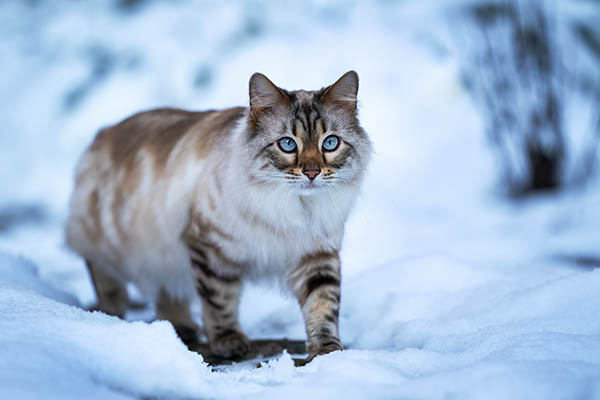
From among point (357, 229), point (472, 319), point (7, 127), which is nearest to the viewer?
point (472, 319)

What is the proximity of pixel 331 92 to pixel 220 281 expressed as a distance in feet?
2.63

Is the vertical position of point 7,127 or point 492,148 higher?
point 7,127

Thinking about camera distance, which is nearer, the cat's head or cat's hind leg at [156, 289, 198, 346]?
the cat's head

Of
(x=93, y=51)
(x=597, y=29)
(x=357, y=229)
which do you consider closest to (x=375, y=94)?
(x=357, y=229)

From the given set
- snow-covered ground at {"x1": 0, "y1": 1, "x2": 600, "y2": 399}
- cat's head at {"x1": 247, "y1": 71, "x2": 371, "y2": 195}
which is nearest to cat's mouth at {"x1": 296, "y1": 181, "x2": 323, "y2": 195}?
cat's head at {"x1": 247, "y1": 71, "x2": 371, "y2": 195}

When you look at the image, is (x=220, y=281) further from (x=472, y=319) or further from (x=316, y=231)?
(x=472, y=319)

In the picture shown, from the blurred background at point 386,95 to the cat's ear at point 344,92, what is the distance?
1.66 m

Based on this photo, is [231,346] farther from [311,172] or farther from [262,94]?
[262,94]

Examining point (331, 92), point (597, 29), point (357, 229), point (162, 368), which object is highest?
point (597, 29)

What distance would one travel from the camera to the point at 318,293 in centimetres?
213

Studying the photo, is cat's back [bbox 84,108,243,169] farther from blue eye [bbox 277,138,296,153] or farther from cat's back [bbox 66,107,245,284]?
blue eye [bbox 277,138,296,153]

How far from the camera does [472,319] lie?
1.96 metres

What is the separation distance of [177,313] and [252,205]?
861 mm

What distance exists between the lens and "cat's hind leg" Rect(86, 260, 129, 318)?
2873 mm
